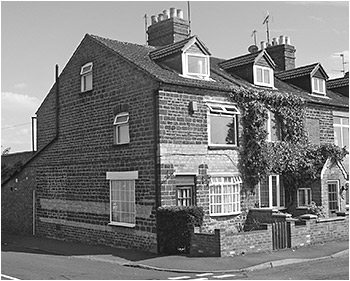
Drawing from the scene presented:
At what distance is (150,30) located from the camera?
27156 mm

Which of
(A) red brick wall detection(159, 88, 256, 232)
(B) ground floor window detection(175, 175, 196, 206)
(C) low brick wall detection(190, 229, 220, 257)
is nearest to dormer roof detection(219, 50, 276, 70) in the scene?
(A) red brick wall detection(159, 88, 256, 232)

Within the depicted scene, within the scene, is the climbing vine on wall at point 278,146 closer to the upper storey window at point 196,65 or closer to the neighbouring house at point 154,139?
the neighbouring house at point 154,139

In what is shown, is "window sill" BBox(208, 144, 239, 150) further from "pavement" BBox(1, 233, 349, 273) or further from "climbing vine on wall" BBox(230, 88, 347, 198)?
"pavement" BBox(1, 233, 349, 273)

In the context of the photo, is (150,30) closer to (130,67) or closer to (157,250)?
(130,67)

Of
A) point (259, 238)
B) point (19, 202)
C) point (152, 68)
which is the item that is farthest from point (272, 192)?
point (19, 202)

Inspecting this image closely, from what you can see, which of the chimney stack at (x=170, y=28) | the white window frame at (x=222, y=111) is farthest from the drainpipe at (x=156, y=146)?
the chimney stack at (x=170, y=28)

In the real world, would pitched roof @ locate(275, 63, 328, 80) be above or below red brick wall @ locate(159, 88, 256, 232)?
above

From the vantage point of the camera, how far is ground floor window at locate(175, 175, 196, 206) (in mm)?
19719

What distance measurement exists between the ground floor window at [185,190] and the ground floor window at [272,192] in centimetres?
399

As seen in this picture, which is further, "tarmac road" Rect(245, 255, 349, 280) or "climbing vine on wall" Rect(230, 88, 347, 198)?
"climbing vine on wall" Rect(230, 88, 347, 198)

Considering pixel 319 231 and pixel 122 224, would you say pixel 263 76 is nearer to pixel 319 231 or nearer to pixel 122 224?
pixel 319 231

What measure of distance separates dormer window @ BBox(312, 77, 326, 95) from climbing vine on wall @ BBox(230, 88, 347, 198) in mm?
2784

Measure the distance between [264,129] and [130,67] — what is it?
6.34m

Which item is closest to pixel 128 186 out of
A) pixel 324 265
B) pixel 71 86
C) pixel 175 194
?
pixel 175 194
